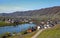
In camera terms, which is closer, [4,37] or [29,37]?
[29,37]

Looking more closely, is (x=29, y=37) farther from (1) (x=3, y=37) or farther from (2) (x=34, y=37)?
(1) (x=3, y=37)

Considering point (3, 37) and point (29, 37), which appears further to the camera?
point (3, 37)

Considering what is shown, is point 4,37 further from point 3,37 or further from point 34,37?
point 34,37

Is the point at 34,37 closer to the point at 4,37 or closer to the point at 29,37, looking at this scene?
the point at 29,37

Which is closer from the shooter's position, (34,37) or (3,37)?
(34,37)

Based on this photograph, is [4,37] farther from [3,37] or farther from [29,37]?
[29,37]

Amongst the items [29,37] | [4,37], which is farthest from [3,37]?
[29,37]
